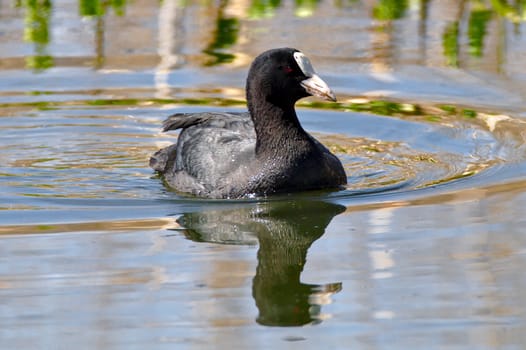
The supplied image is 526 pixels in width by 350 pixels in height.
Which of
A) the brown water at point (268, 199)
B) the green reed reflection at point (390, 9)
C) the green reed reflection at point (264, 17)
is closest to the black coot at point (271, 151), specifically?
the brown water at point (268, 199)

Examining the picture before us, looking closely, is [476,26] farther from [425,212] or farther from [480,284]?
[480,284]

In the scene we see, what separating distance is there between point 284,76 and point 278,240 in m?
1.41

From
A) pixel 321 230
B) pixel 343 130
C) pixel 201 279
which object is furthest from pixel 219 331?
pixel 343 130

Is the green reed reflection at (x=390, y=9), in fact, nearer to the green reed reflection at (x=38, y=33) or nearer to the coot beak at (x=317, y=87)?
the green reed reflection at (x=38, y=33)

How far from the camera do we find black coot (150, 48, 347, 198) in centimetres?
770

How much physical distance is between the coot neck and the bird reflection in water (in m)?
0.44

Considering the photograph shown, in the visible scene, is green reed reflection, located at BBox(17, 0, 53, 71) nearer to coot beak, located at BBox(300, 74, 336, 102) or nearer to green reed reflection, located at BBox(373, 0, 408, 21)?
green reed reflection, located at BBox(373, 0, 408, 21)

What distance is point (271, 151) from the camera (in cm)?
781

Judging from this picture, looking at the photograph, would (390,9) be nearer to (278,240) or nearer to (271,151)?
(271,151)

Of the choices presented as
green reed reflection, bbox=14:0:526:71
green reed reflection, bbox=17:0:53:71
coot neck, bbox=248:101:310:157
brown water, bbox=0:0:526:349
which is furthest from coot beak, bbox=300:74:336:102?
green reed reflection, bbox=17:0:53:71

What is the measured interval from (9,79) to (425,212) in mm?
5276

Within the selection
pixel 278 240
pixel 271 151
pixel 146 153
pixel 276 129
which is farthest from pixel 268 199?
pixel 146 153

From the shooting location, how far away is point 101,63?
38.3 ft

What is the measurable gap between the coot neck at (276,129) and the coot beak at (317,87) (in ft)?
0.84
